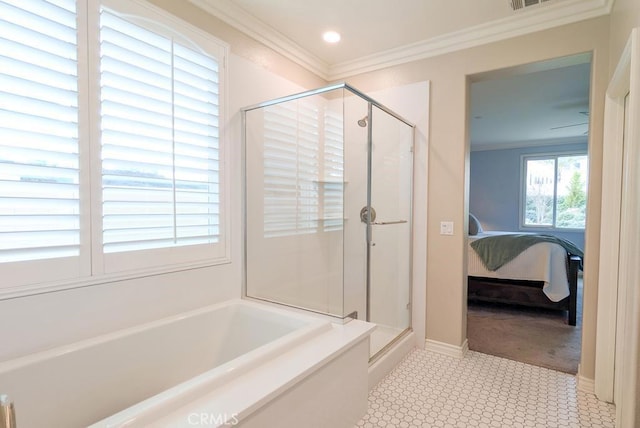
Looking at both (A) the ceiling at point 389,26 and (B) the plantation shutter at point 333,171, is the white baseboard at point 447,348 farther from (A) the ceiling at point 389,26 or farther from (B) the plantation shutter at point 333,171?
(A) the ceiling at point 389,26

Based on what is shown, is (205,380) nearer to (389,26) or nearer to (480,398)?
(480,398)

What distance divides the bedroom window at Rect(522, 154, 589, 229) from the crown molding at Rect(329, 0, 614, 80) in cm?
508

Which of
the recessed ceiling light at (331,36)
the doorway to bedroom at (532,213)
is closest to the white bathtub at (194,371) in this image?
the doorway to bedroom at (532,213)

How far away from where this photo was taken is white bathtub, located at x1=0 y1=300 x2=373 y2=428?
1.17 m

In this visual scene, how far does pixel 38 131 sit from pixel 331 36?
2037mm

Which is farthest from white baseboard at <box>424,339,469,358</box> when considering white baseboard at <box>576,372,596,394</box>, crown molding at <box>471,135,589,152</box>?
crown molding at <box>471,135,589,152</box>

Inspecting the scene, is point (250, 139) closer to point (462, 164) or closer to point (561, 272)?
point (462, 164)

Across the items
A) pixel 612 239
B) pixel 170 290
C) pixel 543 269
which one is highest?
pixel 612 239

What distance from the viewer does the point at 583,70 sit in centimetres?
327

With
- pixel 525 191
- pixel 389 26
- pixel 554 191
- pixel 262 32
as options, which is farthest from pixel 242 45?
pixel 554 191

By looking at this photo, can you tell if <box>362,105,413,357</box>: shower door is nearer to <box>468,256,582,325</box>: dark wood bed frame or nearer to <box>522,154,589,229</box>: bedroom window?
<box>468,256,582,325</box>: dark wood bed frame

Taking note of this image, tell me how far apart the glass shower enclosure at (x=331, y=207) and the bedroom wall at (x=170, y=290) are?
0.12 m

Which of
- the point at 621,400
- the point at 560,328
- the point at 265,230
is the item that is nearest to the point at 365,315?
the point at 265,230

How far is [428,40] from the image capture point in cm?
267
